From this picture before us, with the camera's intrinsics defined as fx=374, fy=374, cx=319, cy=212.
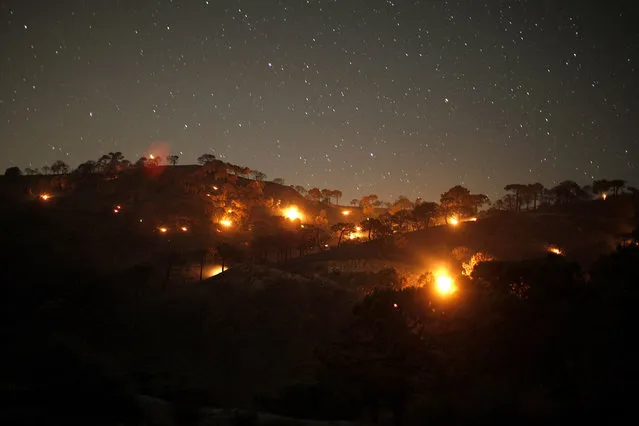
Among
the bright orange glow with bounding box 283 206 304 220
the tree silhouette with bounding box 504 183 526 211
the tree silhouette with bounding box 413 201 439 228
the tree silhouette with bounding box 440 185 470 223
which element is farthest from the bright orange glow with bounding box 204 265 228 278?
the tree silhouette with bounding box 504 183 526 211

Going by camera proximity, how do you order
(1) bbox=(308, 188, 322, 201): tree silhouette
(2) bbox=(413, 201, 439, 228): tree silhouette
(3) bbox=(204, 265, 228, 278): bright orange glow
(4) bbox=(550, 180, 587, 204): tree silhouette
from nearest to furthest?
(3) bbox=(204, 265, 228, 278): bright orange glow → (2) bbox=(413, 201, 439, 228): tree silhouette → (4) bbox=(550, 180, 587, 204): tree silhouette → (1) bbox=(308, 188, 322, 201): tree silhouette

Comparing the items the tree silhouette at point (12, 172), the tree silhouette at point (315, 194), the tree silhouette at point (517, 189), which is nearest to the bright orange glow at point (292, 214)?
the tree silhouette at point (315, 194)

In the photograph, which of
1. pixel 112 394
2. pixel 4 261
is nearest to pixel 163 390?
pixel 112 394

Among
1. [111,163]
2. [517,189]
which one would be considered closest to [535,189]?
[517,189]

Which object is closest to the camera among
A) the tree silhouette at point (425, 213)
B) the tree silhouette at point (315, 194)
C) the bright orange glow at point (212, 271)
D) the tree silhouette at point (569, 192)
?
the bright orange glow at point (212, 271)

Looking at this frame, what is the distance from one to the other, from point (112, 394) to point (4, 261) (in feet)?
257

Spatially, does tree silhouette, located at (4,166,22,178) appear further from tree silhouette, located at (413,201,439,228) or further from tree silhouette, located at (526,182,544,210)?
tree silhouette, located at (526,182,544,210)

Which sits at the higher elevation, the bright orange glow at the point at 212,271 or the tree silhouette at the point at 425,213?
the tree silhouette at the point at 425,213

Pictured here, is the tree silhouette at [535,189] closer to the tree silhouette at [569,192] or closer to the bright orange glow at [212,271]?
the tree silhouette at [569,192]

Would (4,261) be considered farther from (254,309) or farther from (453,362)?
(453,362)

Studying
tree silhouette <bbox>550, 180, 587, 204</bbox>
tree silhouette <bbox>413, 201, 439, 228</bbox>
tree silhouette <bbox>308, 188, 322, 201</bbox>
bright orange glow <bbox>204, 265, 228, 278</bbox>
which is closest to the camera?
bright orange glow <bbox>204, 265, 228, 278</bbox>

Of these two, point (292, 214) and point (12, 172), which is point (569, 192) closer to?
point (292, 214)

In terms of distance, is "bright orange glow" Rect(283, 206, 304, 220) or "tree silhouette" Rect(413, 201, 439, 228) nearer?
"tree silhouette" Rect(413, 201, 439, 228)

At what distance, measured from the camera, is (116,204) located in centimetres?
11062
